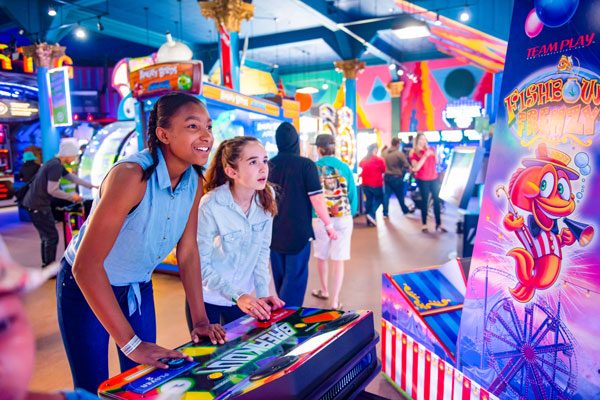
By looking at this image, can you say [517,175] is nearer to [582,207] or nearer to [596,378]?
[582,207]

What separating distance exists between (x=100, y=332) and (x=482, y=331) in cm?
141

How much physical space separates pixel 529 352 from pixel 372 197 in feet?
20.1

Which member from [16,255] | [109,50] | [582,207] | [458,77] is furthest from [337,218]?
[109,50]

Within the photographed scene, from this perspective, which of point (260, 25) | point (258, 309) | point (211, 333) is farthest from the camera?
point (260, 25)

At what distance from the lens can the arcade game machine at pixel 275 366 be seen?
0.84 m

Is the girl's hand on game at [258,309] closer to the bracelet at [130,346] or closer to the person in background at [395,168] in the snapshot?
the bracelet at [130,346]

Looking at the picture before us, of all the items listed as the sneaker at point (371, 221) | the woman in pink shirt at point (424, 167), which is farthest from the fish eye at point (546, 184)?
the sneaker at point (371, 221)

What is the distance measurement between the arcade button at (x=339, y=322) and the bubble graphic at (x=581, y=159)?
0.84 m

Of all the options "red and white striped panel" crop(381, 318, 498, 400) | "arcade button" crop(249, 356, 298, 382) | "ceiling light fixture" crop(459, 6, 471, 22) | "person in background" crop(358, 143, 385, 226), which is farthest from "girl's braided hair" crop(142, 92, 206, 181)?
"ceiling light fixture" crop(459, 6, 471, 22)

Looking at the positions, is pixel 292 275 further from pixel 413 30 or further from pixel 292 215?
pixel 413 30

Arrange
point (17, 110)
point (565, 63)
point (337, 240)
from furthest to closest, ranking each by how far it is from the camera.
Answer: point (17, 110), point (337, 240), point (565, 63)

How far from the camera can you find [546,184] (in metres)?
1.43

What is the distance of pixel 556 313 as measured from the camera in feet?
4.63

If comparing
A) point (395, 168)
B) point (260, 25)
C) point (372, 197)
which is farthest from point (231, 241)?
point (260, 25)
